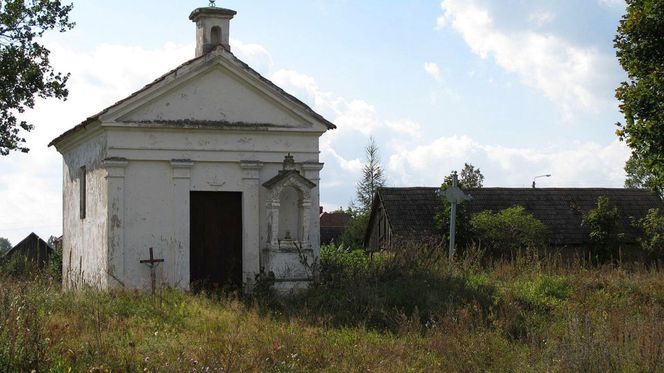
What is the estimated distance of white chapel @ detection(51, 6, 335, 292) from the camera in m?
17.6

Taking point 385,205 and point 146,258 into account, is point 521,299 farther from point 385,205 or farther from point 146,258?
point 385,205

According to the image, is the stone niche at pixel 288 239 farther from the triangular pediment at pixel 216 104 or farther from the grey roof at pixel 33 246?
the grey roof at pixel 33 246

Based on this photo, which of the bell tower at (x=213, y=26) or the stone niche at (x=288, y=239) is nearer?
the stone niche at (x=288, y=239)

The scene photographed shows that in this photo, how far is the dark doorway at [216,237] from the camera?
18.2 meters

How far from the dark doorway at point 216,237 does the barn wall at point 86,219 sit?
185 centimetres

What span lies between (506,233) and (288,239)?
15158 mm

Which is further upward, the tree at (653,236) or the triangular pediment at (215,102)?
the triangular pediment at (215,102)

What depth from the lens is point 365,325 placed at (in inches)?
562

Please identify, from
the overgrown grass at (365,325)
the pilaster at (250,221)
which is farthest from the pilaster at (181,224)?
the overgrown grass at (365,325)

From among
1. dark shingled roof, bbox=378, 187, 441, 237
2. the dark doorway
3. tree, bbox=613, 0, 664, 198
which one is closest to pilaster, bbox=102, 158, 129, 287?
the dark doorway

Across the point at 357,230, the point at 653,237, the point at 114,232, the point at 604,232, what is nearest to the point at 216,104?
the point at 114,232

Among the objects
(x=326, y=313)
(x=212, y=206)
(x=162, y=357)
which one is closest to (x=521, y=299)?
(x=326, y=313)

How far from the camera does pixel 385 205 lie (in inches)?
1393

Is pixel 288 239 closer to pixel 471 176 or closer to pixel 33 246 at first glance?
pixel 33 246
